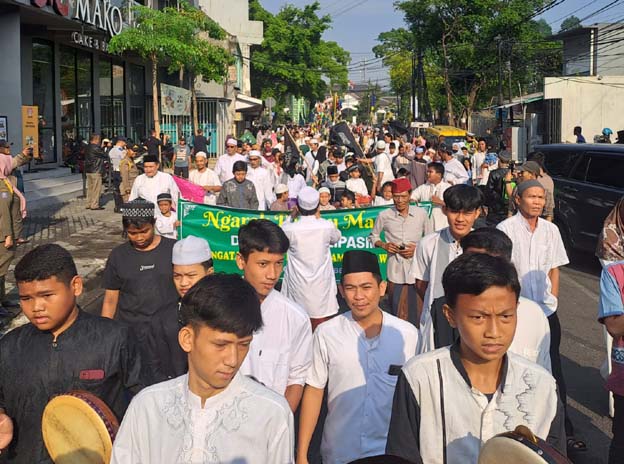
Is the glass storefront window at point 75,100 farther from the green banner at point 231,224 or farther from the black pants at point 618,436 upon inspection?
the black pants at point 618,436

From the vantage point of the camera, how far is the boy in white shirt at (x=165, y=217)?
10.0m

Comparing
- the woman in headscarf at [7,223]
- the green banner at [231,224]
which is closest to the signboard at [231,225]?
the green banner at [231,224]

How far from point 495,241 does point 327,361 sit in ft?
3.79

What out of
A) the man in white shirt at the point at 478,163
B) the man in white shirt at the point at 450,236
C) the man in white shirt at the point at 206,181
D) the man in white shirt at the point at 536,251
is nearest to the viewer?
the man in white shirt at the point at 450,236

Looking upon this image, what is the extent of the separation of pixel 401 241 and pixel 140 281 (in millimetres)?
3297

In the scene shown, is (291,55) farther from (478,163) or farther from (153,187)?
(153,187)

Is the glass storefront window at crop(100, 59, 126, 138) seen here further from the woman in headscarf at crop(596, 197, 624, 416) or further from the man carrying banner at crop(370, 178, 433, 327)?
the woman in headscarf at crop(596, 197, 624, 416)

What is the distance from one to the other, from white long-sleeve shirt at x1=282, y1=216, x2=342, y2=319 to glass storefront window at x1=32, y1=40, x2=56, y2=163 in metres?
20.5

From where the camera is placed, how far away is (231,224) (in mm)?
10672

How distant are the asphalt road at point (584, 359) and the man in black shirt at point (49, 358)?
3496 millimetres

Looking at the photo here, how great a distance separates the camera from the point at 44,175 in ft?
80.7

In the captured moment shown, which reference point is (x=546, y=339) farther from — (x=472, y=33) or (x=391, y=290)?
(x=472, y=33)

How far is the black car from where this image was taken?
1278cm

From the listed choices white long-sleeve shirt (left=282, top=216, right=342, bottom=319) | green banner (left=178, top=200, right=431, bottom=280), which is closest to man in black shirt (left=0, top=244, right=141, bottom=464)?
white long-sleeve shirt (left=282, top=216, right=342, bottom=319)
